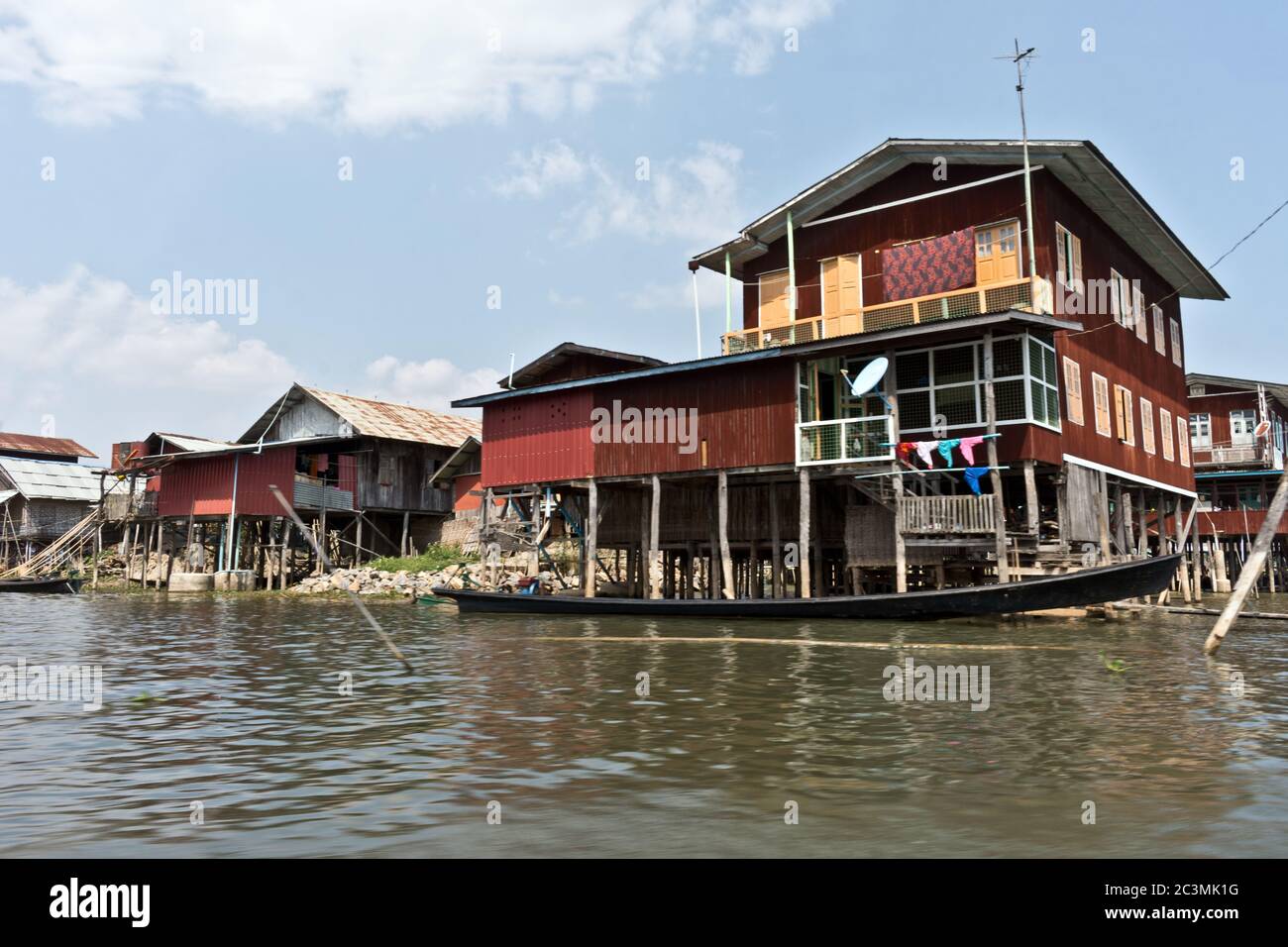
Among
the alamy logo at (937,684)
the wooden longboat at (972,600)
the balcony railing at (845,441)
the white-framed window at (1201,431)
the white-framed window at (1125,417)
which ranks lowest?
the alamy logo at (937,684)

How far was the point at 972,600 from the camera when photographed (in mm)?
19922

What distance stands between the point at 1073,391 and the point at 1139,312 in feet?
27.1

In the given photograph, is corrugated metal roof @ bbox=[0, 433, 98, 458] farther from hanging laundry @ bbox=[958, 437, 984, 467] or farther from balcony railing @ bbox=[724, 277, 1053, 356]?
hanging laundry @ bbox=[958, 437, 984, 467]

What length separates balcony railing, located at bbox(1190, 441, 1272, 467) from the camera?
42.7 meters

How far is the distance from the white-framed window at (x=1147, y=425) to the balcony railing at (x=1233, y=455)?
47.6ft

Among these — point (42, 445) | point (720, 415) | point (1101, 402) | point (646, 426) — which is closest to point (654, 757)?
point (720, 415)

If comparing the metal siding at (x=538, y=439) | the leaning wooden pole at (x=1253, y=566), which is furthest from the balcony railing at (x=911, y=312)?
the leaning wooden pole at (x=1253, y=566)

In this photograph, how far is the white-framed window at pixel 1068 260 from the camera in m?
24.1

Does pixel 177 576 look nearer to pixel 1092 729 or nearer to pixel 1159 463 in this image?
pixel 1159 463

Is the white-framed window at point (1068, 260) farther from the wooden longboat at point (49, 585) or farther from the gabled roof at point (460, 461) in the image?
the wooden longboat at point (49, 585)

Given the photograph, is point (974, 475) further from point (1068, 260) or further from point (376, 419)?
point (376, 419)

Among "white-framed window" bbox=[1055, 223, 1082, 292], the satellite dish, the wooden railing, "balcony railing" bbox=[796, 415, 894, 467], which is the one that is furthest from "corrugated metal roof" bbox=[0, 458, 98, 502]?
"white-framed window" bbox=[1055, 223, 1082, 292]

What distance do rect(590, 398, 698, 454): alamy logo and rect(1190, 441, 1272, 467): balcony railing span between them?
2736 cm
